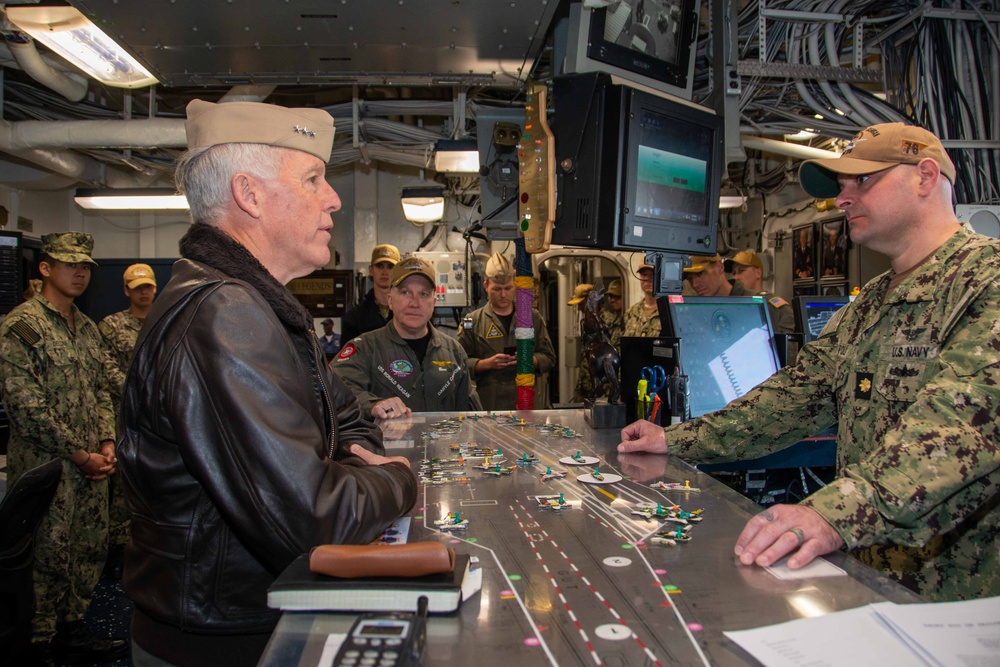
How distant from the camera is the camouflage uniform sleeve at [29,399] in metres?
3.41

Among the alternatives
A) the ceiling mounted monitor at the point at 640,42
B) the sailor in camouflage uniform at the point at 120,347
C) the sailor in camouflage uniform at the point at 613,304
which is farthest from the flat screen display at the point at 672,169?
the sailor in camouflage uniform at the point at 613,304

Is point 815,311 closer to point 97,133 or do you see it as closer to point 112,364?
point 112,364

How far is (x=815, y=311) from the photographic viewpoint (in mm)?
3271

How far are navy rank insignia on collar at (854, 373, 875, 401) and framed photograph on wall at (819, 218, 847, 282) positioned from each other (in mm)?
4553

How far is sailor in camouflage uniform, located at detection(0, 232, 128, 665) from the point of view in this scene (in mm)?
3418

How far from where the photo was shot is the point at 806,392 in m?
2.01

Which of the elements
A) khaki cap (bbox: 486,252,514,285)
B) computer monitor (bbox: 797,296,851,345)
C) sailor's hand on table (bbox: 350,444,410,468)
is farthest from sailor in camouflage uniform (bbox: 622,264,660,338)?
sailor's hand on table (bbox: 350,444,410,468)

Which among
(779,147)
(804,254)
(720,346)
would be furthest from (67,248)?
(804,254)

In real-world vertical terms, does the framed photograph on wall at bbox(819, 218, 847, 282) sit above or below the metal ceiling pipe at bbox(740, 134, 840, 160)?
below

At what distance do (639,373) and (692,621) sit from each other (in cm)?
188

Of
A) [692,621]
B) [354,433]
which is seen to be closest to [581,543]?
[692,621]

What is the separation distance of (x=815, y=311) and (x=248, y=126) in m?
2.80

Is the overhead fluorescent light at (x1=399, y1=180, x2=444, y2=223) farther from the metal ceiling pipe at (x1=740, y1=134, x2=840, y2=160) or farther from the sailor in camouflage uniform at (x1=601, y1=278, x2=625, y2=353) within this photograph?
the metal ceiling pipe at (x1=740, y1=134, x2=840, y2=160)

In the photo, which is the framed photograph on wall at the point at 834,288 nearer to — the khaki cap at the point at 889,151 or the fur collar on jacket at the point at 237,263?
the khaki cap at the point at 889,151
